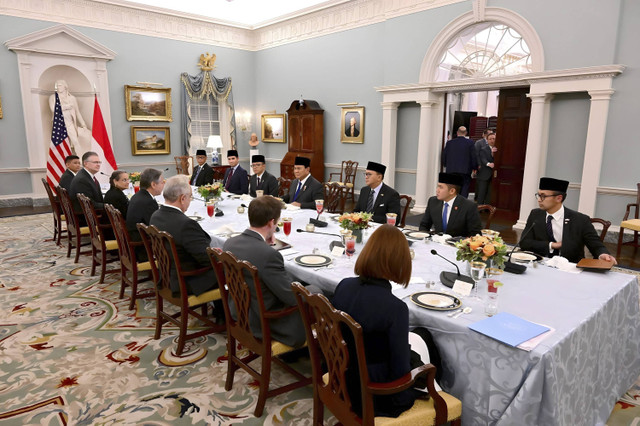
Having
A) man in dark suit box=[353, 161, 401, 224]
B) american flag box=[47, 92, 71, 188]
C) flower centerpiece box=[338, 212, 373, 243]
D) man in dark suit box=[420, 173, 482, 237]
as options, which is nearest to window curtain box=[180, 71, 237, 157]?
american flag box=[47, 92, 71, 188]

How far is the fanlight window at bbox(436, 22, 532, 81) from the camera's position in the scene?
7.53m

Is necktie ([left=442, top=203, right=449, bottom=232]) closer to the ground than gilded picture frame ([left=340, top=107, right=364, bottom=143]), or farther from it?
closer to the ground

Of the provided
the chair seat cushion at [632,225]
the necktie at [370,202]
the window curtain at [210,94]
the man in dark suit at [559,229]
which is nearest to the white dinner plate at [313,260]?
the man in dark suit at [559,229]

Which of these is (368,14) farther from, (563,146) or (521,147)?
(563,146)

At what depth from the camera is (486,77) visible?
7.54 meters

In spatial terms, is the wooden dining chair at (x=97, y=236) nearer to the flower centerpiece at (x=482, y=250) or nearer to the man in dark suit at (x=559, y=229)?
the flower centerpiece at (x=482, y=250)

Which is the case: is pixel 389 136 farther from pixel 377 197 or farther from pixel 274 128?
pixel 377 197

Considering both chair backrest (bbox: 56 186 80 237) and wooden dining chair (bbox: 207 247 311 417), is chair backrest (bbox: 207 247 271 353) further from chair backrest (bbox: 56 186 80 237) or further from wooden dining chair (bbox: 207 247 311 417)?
chair backrest (bbox: 56 186 80 237)

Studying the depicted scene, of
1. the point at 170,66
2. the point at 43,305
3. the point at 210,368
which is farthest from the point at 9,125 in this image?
the point at 210,368

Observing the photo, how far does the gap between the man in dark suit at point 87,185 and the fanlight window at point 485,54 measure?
6.37 meters

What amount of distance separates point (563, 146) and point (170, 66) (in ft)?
30.6

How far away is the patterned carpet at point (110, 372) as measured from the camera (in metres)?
2.63

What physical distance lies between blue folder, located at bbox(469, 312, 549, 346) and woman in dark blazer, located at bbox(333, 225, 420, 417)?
17.1 inches

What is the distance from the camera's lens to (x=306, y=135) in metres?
10.9
